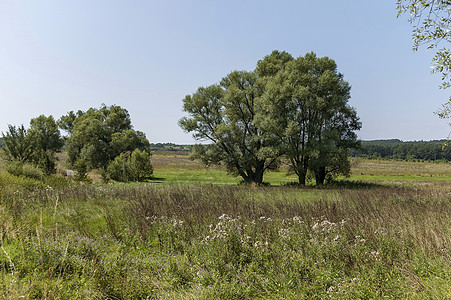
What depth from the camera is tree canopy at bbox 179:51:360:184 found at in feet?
78.9

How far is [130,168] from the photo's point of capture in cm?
3462

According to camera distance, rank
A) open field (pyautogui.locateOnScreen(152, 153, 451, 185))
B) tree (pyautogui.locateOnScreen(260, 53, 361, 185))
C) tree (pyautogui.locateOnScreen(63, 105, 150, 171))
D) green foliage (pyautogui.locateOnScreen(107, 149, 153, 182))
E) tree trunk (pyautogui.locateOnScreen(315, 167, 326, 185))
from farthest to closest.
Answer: tree (pyautogui.locateOnScreen(63, 105, 150, 171)) → open field (pyautogui.locateOnScreen(152, 153, 451, 185)) → green foliage (pyautogui.locateOnScreen(107, 149, 153, 182)) → tree trunk (pyautogui.locateOnScreen(315, 167, 326, 185)) → tree (pyautogui.locateOnScreen(260, 53, 361, 185))

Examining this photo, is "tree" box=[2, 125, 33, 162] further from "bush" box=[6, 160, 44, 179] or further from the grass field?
the grass field

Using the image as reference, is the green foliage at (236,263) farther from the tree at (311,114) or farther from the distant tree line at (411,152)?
the distant tree line at (411,152)

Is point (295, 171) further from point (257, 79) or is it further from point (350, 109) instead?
point (257, 79)

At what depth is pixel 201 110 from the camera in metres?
30.0

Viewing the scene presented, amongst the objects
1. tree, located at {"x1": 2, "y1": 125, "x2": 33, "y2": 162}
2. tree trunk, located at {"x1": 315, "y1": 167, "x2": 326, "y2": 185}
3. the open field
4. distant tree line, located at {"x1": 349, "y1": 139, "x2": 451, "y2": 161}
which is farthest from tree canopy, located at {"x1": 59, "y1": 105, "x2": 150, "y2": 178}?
distant tree line, located at {"x1": 349, "y1": 139, "x2": 451, "y2": 161}

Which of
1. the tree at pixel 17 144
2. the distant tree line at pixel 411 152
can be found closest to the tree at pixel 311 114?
the tree at pixel 17 144

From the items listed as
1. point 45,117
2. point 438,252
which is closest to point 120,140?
point 45,117

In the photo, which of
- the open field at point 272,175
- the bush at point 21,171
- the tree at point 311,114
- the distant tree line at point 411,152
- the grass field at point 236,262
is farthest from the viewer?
the distant tree line at point 411,152

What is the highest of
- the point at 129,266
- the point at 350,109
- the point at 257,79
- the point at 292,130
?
the point at 257,79

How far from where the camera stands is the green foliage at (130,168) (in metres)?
33.7

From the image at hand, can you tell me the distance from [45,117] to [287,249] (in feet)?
218

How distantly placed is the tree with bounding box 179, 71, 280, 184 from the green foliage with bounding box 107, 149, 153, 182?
33.9ft
